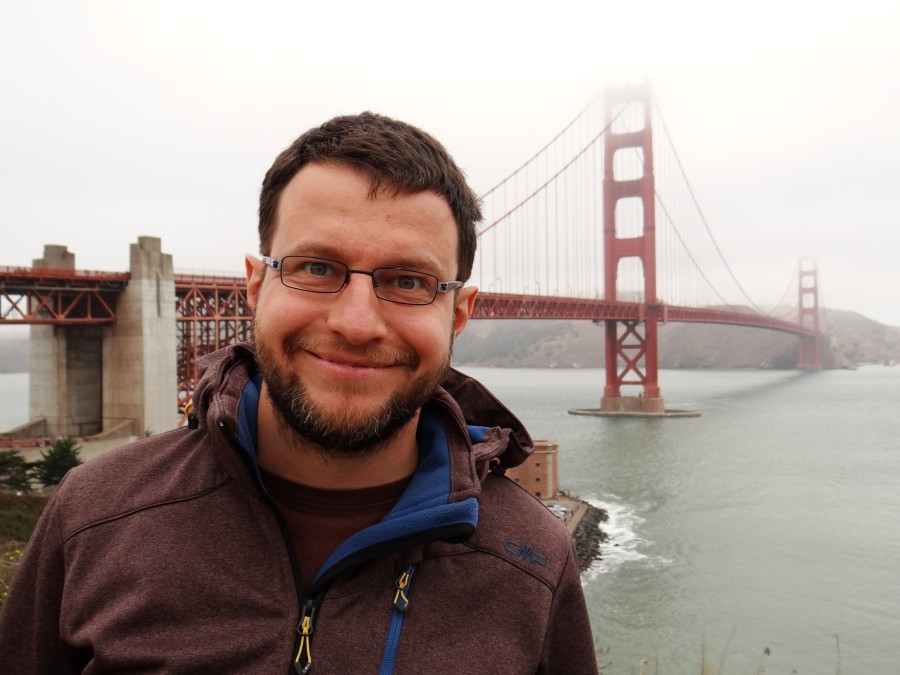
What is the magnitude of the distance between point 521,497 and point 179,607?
620 millimetres

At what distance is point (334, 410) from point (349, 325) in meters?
0.14

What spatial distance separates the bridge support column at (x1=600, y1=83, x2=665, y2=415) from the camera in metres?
35.1

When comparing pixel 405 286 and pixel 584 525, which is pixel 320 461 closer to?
pixel 405 286

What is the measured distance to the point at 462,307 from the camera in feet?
4.66

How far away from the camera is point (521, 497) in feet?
4.52

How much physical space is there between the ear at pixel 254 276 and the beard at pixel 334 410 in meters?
0.14

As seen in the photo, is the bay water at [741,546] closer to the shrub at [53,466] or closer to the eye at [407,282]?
the eye at [407,282]

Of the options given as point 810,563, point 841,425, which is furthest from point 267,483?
point 841,425

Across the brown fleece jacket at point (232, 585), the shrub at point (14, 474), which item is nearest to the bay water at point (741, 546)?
the brown fleece jacket at point (232, 585)

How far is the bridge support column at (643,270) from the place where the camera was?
115 ft

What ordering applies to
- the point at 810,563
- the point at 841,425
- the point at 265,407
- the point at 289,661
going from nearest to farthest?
the point at 289,661, the point at 265,407, the point at 810,563, the point at 841,425

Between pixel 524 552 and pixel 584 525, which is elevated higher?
pixel 524 552

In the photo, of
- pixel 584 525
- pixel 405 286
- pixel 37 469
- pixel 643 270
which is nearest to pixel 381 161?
pixel 405 286

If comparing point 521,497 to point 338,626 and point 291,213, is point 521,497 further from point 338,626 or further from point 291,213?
point 291,213
